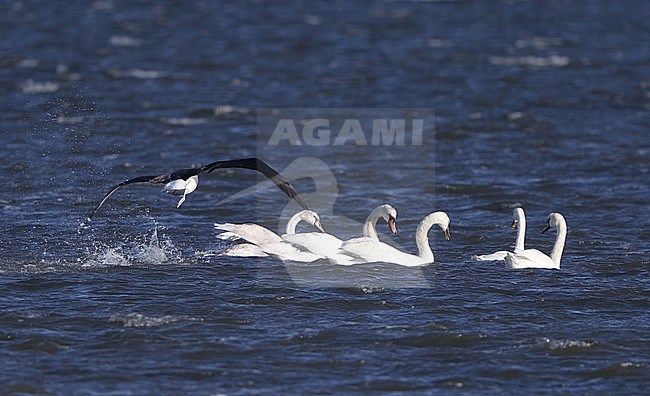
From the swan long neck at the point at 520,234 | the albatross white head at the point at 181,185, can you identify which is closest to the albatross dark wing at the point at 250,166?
the albatross white head at the point at 181,185

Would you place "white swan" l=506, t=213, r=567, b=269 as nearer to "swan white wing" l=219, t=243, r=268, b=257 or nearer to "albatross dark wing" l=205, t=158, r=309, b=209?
"albatross dark wing" l=205, t=158, r=309, b=209

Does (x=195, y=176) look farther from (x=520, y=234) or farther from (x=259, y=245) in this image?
(x=520, y=234)

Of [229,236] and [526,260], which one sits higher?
[229,236]

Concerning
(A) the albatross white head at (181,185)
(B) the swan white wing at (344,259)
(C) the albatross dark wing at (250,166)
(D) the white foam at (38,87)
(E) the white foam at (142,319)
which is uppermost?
(D) the white foam at (38,87)

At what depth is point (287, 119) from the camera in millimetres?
24188

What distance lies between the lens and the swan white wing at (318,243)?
44.8 feet

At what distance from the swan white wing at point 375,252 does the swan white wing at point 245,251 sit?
0.98 m

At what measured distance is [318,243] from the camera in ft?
44.9

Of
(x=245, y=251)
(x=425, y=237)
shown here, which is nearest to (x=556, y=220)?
(x=425, y=237)

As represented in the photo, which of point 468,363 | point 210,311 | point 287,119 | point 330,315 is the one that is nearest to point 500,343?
point 468,363

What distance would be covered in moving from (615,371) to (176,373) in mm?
3868

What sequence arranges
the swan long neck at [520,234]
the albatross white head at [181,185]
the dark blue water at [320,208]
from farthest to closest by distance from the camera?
the swan long neck at [520,234] → the albatross white head at [181,185] → the dark blue water at [320,208]

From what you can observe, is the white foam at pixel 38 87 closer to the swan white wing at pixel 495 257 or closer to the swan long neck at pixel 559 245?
the swan white wing at pixel 495 257

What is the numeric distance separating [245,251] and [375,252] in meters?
1.52
